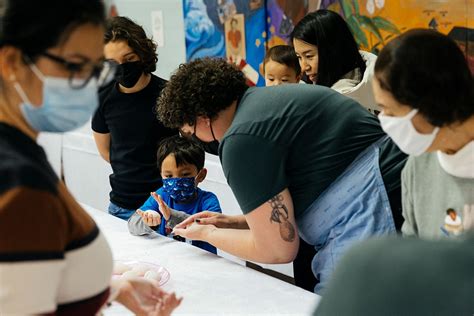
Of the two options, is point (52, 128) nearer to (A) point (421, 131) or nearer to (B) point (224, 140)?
(B) point (224, 140)

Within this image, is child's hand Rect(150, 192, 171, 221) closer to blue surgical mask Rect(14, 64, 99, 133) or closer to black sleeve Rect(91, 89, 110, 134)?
black sleeve Rect(91, 89, 110, 134)

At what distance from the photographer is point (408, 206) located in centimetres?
144

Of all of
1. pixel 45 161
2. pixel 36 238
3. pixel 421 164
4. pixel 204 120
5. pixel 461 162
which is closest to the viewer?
pixel 36 238

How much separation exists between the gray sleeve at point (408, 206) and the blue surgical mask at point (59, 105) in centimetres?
82

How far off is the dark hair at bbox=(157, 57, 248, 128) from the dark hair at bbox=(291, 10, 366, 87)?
2.34 feet

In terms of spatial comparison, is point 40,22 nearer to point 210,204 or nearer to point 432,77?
point 432,77

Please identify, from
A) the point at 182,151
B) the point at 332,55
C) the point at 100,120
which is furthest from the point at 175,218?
the point at 332,55

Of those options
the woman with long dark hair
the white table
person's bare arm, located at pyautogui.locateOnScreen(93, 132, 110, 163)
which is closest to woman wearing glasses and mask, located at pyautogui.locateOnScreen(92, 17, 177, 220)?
person's bare arm, located at pyautogui.locateOnScreen(93, 132, 110, 163)

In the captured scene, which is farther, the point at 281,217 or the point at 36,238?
the point at 281,217

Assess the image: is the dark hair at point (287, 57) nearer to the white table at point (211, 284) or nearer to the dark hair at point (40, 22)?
the white table at point (211, 284)

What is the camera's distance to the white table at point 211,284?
149 cm

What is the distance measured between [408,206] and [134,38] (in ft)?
4.77

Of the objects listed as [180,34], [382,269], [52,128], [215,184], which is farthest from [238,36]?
[382,269]

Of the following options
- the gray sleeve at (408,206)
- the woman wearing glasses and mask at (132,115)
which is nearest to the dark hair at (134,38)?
the woman wearing glasses and mask at (132,115)
